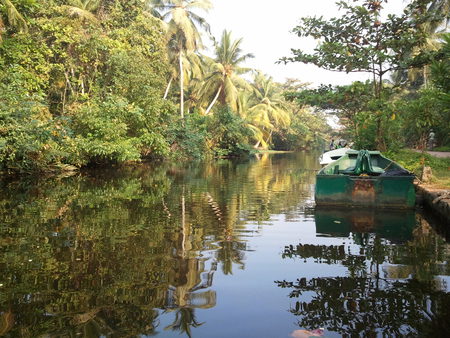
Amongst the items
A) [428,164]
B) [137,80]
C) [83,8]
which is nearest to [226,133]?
[137,80]

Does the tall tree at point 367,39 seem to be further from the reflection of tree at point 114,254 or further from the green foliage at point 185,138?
the green foliage at point 185,138

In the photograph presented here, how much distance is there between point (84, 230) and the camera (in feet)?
23.2

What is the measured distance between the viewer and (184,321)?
3.64m

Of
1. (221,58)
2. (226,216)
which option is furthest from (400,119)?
(221,58)

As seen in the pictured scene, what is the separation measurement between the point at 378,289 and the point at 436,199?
491 cm

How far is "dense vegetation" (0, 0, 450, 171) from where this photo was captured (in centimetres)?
1457

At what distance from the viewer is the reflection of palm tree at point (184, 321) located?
3492 mm

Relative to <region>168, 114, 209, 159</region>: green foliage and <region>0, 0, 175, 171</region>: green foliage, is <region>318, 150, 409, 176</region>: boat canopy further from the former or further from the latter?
<region>168, 114, 209, 159</region>: green foliage

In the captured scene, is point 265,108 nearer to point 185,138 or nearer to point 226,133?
point 226,133

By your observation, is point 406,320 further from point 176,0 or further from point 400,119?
point 176,0

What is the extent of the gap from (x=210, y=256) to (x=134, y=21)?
21.5m

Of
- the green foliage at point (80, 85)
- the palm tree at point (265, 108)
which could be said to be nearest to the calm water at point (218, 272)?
the green foliage at point (80, 85)

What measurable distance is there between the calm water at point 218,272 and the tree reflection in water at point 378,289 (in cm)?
2

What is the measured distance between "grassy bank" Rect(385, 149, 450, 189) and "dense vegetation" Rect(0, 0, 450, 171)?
133cm
